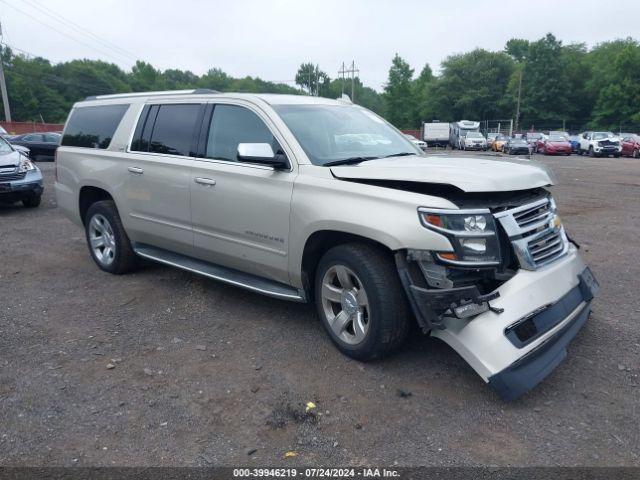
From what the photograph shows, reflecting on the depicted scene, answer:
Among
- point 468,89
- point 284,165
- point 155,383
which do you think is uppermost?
point 468,89

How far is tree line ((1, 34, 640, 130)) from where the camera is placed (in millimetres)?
65125

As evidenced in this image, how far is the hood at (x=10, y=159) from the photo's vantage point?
33.4 ft

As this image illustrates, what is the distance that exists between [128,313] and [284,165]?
2.04 meters

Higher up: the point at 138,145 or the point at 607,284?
the point at 138,145

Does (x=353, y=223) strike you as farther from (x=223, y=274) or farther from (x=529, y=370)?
(x=223, y=274)

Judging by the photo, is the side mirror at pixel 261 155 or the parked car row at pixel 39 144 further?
the parked car row at pixel 39 144

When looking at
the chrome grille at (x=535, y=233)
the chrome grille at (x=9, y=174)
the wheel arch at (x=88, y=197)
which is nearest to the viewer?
the chrome grille at (x=535, y=233)

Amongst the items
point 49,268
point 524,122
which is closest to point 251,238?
point 49,268

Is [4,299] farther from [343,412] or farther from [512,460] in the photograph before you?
[512,460]

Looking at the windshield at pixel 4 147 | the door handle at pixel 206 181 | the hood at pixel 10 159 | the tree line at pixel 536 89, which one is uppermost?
the tree line at pixel 536 89

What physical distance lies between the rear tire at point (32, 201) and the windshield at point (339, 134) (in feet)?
26.8

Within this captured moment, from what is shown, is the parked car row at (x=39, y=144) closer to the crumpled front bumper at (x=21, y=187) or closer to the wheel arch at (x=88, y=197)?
the crumpled front bumper at (x=21, y=187)

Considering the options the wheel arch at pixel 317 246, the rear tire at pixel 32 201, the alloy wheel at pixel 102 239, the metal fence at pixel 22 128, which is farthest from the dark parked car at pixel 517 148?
the metal fence at pixel 22 128

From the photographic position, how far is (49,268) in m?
6.41
